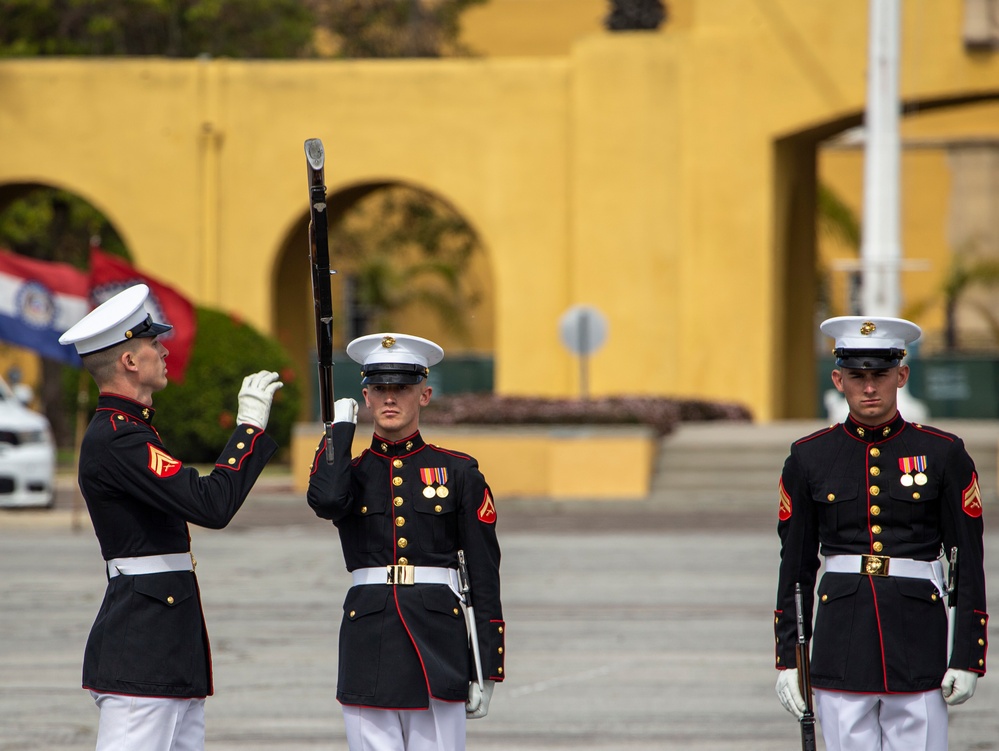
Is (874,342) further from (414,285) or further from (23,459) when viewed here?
(414,285)

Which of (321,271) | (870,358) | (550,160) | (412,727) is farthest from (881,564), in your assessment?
(550,160)

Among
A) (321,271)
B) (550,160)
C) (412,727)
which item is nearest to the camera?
(321,271)

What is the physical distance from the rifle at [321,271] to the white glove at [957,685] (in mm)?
2025

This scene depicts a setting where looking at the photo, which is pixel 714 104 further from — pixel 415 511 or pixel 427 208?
pixel 415 511

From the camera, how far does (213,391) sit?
2377cm

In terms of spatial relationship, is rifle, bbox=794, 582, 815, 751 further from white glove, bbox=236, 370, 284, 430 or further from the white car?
the white car

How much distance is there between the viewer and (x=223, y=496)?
16.4 feet

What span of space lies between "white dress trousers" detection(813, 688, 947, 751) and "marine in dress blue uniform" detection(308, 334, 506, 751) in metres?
1.07

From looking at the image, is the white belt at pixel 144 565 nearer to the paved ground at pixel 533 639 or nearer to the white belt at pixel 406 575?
the white belt at pixel 406 575

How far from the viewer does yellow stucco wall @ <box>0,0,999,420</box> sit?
2564 centimetres

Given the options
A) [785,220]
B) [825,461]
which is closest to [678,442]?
[785,220]

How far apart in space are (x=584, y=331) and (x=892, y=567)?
59.5 feet

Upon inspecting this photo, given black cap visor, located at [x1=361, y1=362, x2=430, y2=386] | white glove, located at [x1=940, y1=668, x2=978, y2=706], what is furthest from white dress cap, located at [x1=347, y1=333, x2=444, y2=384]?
white glove, located at [x1=940, y1=668, x2=978, y2=706]

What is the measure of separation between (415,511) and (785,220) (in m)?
22.2
